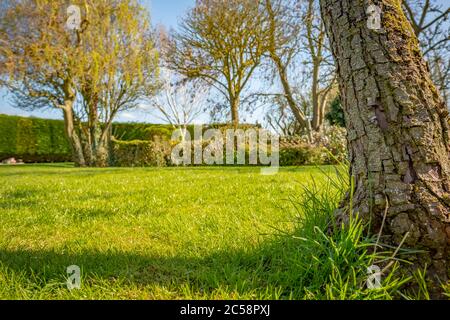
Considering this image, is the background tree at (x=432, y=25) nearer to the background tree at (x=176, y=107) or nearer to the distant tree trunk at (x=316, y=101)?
the distant tree trunk at (x=316, y=101)

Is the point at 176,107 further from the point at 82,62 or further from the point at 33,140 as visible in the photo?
the point at 82,62

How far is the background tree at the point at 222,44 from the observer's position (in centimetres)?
1398

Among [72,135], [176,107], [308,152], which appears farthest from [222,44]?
[176,107]

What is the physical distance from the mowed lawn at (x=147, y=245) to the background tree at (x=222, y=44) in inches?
444

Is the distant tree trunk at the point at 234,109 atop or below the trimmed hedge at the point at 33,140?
atop

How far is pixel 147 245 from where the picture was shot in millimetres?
2357

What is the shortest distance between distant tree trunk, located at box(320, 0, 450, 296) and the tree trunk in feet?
45.6

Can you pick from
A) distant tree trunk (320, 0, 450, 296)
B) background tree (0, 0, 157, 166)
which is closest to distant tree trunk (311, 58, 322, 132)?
background tree (0, 0, 157, 166)

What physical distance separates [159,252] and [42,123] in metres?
20.3

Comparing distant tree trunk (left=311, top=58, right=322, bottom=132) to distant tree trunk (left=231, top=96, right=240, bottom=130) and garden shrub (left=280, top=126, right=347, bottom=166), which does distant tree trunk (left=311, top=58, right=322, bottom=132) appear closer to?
garden shrub (left=280, top=126, right=347, bottom=166)

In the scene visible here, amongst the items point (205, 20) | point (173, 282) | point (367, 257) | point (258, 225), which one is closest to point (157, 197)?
point (258, 225)

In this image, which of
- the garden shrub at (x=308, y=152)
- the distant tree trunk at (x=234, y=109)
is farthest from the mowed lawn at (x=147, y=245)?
the distant tree trunk at (x=234, y=109)

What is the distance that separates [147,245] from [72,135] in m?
13.0
